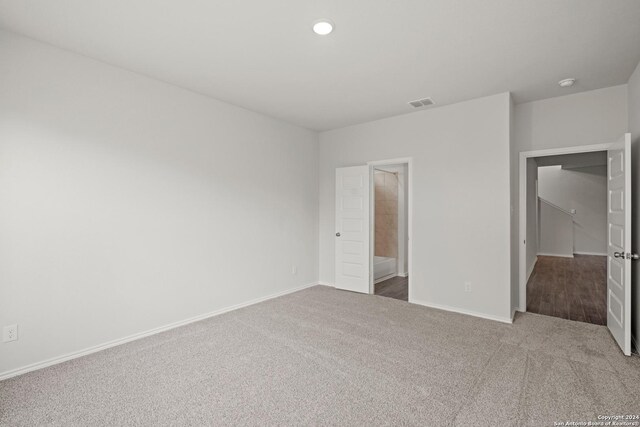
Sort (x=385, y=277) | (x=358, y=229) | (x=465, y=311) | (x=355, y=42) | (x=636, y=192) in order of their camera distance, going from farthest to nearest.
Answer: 1. (x=385, y=277)
2. (x=358, y=229)
3. (x=465, y=311)
4. (x=636, y=192)
5. (x=355, y=42)

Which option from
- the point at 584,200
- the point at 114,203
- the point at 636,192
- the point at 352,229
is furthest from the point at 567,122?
the point at 584,200

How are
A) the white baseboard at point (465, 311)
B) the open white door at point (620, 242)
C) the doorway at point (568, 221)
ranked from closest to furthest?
the open white door at point (620, 242) < the white baseboard at point (465, 311) < the doorway at point (568, 221)

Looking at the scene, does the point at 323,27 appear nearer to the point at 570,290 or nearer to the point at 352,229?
the point at 352,229

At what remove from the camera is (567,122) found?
3.67 m

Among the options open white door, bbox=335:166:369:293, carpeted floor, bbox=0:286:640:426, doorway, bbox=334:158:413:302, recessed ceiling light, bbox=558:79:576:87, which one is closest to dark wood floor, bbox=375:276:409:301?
doorway, bbox=334:158:413:302

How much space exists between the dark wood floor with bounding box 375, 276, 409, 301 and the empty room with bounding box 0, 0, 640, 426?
169 mm

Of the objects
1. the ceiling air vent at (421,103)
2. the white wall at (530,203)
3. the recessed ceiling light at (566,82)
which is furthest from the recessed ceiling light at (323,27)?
the white wall at (530,203)

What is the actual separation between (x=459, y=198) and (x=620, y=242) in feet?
5.14

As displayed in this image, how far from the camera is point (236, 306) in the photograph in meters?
4.11

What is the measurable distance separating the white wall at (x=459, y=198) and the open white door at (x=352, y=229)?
0.58 m

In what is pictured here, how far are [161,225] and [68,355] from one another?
1371mm

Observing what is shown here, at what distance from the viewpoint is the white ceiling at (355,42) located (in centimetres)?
214

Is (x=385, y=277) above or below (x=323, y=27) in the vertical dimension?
below

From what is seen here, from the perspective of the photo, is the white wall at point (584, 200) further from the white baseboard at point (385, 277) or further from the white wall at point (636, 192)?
the white wall at point (636, 192)
